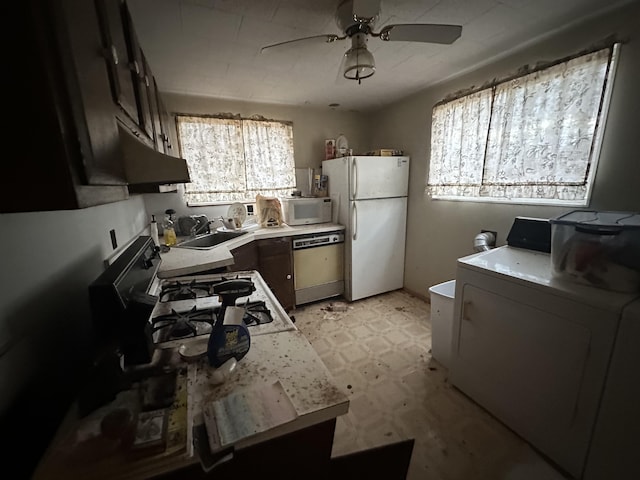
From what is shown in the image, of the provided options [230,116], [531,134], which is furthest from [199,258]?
[531,134]

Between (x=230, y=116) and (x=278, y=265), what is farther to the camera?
(x=230, y=116)

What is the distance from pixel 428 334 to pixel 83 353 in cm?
247

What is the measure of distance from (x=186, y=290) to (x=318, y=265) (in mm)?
1701

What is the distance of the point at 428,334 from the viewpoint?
2.45 metres

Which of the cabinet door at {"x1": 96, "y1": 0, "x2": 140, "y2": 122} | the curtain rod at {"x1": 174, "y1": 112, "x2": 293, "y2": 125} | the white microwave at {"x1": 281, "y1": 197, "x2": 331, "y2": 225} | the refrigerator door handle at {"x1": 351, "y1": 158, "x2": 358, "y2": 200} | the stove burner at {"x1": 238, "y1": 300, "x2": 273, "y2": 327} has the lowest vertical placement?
the stove burner at {"x1": 238, "y1": 300, "x2": 273, "y2": 327}

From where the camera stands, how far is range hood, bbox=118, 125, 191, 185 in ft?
A: 2.29

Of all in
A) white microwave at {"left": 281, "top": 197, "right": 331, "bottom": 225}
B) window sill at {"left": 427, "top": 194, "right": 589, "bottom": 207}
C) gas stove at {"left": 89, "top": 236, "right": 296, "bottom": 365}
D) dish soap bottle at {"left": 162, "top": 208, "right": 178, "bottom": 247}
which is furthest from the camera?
white microwave at {"left": 281, "top": 197, "right": 331, "bottom": 225}

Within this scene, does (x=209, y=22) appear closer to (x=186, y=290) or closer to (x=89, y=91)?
(x=89, y=91)

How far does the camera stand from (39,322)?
28.2 inches

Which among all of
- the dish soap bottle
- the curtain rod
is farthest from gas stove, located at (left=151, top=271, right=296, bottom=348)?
the curtain rod

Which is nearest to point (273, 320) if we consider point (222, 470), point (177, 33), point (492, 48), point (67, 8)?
point (222, 470)

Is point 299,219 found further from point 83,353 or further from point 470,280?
point 83,353

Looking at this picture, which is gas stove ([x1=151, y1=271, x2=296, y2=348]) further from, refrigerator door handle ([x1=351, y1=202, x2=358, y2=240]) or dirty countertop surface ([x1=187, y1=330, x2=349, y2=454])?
refrigerator door handle ([x1=351, y1=202, x2=358, y2=240])

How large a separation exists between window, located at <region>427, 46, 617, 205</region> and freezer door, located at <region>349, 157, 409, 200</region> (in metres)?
0.49
